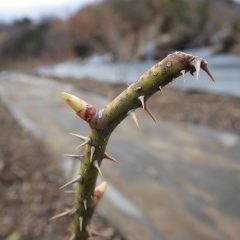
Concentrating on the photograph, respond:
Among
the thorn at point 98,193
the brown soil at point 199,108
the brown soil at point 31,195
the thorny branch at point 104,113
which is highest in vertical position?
the thorny branch at point 104,113

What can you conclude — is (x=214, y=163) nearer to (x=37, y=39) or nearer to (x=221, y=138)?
(x=221, y=138)

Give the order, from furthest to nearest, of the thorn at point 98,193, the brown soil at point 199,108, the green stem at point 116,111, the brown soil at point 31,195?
the brown soil at point 199,108
the brown soil at point 31,195
the thorn at point 98,193
the green stem at point 116,111

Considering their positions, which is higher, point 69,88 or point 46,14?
point 46,14

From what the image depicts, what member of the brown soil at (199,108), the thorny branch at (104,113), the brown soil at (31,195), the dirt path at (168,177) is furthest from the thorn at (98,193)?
the brown soil at (199,108)

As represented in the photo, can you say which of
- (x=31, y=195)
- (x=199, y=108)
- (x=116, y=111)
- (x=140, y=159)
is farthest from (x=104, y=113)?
(x=199, y=108)

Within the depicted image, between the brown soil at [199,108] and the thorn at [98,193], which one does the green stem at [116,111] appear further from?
the brown soil at [199,108]

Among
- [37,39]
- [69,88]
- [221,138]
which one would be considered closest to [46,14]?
[37,39]
